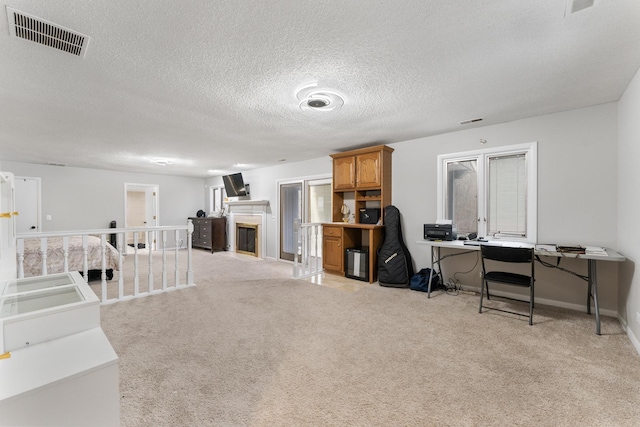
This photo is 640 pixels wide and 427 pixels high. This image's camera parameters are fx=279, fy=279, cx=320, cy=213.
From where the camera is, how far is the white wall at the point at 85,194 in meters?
6.29

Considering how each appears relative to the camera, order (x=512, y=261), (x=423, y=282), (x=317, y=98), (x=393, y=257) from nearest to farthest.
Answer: (x=317, y=98), (x=512, y=261), (x=423, y=282), (x=393, y=257)

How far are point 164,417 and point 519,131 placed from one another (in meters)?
4.39

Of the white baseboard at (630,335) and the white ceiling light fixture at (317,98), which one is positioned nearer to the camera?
the white baseboard at (630,335)

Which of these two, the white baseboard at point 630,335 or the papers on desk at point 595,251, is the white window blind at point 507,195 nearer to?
the papers on desk at point 595,251

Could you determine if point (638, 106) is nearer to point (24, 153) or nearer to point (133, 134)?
point (133, 134)

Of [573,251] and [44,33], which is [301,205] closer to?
[573,251]

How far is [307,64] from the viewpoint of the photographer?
2.15m

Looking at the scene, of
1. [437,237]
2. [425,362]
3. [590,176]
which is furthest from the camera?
[437,237]

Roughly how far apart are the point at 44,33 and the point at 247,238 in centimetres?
594

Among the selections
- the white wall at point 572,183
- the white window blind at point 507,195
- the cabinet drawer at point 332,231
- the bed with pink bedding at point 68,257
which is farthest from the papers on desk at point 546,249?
the bed with pink bedding at point 68,257

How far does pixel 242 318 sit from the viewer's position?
9.53ft

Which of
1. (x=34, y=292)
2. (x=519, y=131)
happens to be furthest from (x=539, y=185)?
(x=34, y=292)

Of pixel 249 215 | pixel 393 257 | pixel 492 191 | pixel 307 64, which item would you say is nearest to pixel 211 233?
pixel 249 215

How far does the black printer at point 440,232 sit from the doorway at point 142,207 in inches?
291
